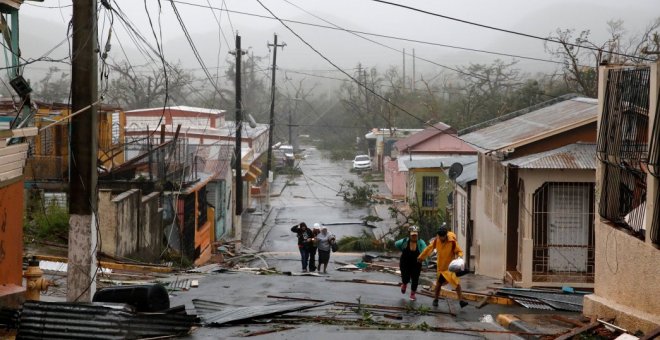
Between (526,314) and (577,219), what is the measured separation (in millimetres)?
5565

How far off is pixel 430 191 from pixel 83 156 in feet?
111

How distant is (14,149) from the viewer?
12.1 metres

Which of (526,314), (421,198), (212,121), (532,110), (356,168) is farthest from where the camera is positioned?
(356,168)

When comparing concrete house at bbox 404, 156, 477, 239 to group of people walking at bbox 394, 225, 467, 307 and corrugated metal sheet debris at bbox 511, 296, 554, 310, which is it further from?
group of people walking at bbox 394, 225, 467, 307

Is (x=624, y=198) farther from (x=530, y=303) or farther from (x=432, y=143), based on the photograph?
(x=432, y=143)

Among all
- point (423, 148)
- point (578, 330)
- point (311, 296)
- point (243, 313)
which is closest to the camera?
point (578, 330)

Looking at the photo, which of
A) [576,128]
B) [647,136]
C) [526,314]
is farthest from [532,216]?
[647,136]

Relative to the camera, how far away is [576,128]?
20.6 meters

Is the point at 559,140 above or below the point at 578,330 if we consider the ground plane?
above

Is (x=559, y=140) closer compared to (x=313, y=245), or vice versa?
(x=559, y=140)

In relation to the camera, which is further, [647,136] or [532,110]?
[532,110]

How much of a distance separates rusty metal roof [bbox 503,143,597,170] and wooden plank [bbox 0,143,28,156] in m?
10.7

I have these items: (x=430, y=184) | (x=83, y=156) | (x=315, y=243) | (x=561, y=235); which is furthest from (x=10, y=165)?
(x=430, y=184)

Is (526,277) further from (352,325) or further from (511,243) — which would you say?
(352,325)
